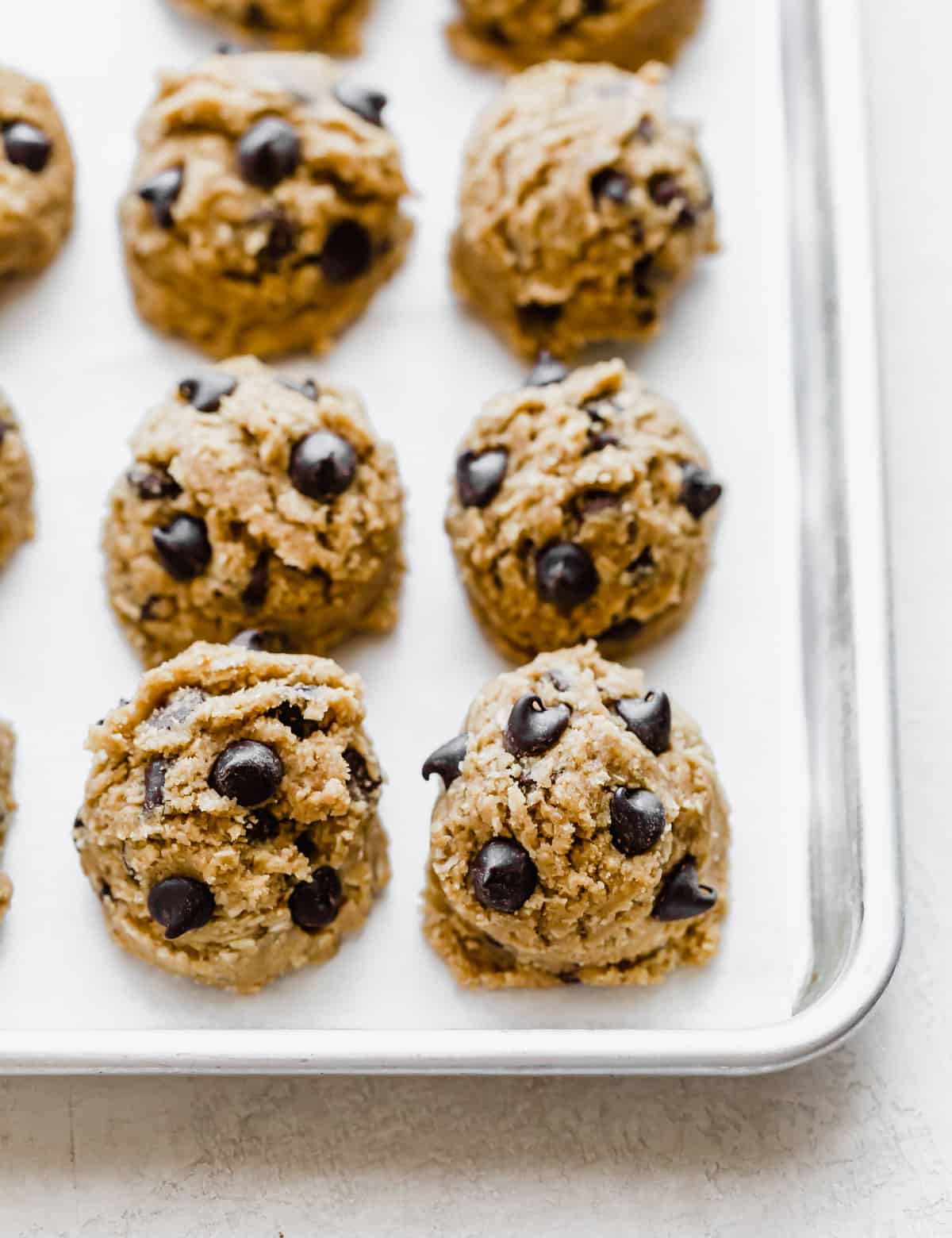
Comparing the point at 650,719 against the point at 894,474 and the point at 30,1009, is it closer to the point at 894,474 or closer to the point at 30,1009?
the point at 894,474

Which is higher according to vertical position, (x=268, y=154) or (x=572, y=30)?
Result: (x=572, y=30)

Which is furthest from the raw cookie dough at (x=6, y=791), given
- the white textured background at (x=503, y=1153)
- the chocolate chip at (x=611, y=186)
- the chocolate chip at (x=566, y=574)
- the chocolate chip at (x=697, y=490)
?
the chocolate chip at (x=611, y=186)

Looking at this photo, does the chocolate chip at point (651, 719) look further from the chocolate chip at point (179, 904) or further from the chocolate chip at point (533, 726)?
the chocolate chip at point (179, 904)

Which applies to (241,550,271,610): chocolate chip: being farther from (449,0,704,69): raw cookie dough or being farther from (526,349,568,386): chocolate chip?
(449,0,704,69): raw cookie dough

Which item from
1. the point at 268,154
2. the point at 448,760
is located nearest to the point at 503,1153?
the point at 448,760

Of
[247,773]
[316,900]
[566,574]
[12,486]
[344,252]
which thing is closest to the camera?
[247,773]

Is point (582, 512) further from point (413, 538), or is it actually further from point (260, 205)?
point (260, 205)
